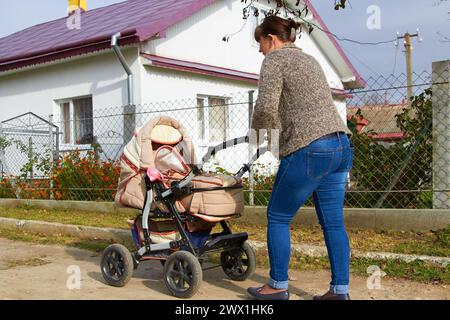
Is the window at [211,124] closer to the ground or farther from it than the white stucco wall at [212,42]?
closer to the ground

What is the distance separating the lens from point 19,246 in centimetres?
621

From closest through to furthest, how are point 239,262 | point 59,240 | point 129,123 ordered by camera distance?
point 239,262, point 59,240, point 129,123

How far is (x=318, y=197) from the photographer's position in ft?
11.0

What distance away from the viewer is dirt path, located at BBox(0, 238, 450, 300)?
12.6ft

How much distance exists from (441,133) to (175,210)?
128 inches

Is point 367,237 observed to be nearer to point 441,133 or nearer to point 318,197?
point 441,133

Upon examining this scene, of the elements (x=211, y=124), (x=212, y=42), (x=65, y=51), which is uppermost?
(x=212, y=42)

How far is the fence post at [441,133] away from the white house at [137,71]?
3449 mm

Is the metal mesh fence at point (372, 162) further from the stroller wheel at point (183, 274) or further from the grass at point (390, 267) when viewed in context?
the stroller wheel at point (183, 274)

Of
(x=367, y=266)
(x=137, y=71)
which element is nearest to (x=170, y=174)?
(x=367, y=266)

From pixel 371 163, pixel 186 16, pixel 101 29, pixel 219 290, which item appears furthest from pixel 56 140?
pixel 219 290

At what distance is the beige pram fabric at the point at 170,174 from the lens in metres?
3.80

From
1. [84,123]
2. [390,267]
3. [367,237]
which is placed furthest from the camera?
[84,123]

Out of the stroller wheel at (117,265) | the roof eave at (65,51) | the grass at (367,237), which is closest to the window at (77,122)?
the roof eave at (65,51)
